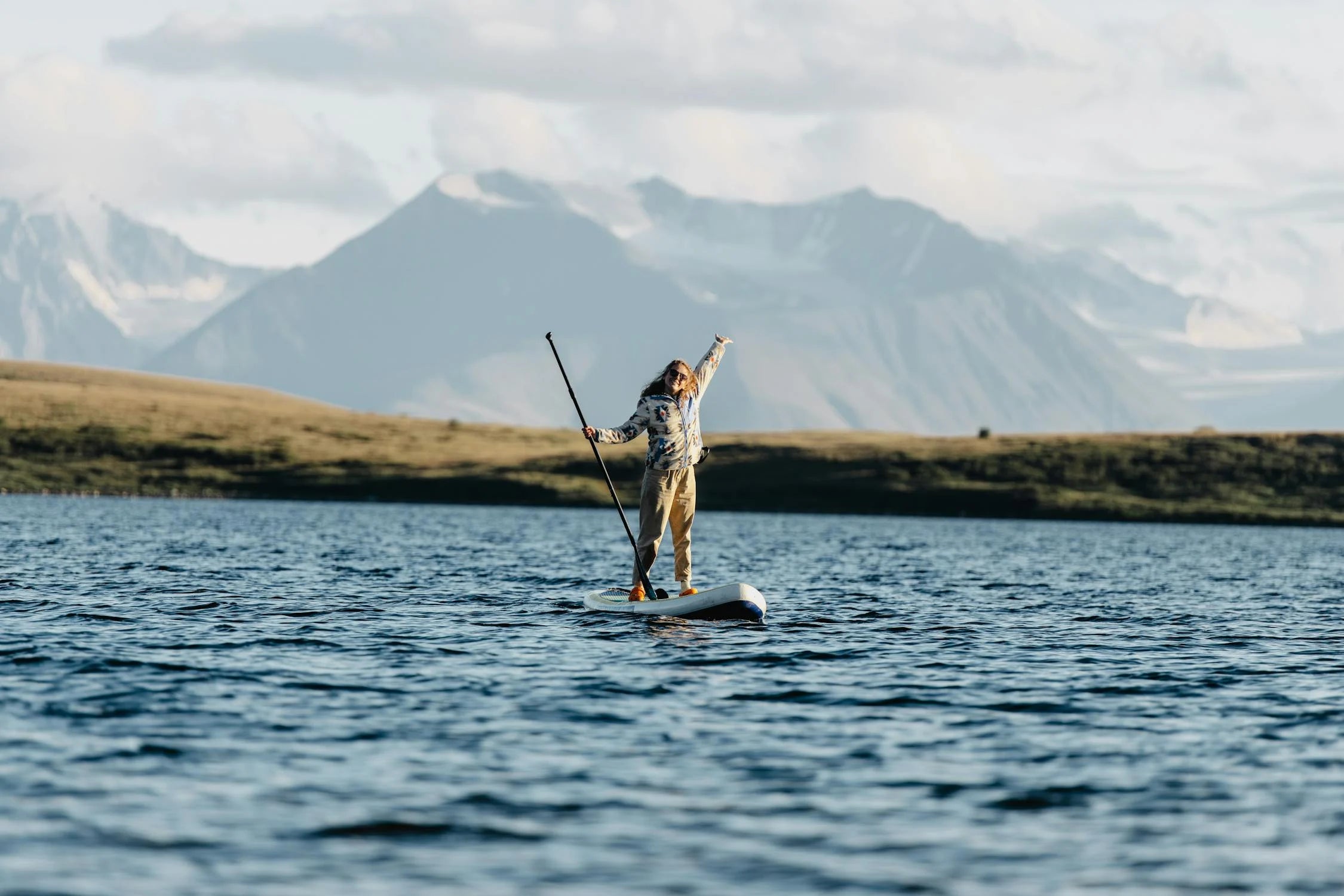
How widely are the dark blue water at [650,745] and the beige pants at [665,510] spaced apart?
1.72 m

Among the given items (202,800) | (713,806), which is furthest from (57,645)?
(713,806)

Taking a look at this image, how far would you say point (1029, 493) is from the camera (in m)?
136

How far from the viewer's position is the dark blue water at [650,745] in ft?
43.0

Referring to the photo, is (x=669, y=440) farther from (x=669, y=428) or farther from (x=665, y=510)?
(x=665, y=510)

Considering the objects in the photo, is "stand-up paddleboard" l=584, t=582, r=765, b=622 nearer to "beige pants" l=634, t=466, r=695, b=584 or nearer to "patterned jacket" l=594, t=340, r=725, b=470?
"beige pants" l=634, t=466, r=695, b=584

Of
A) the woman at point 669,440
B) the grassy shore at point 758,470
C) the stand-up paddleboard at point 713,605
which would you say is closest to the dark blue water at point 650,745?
the stand-up paddleboard at point 713,605

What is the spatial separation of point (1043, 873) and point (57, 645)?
17.0 m

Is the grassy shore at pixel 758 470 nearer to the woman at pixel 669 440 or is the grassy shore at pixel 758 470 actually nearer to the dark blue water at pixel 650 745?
the dark blue water at pixel 650 745

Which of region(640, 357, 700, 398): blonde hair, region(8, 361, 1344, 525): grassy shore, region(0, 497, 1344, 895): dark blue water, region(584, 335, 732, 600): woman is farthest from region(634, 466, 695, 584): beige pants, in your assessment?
region(8, 361, 1344, 525): grassy shore

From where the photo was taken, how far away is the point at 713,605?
3045cm

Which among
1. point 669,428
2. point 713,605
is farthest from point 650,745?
point 669,428

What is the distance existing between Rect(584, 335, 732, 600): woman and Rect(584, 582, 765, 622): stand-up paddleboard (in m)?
0.43

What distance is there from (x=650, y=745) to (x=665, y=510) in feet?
43.7

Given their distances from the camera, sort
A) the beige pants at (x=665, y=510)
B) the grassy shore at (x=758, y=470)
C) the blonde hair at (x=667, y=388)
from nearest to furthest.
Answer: the blonde hair at (x=667, y=388)
the beige pants at (x=665, y=510)
the grassy shore at (x=758, y=470)
